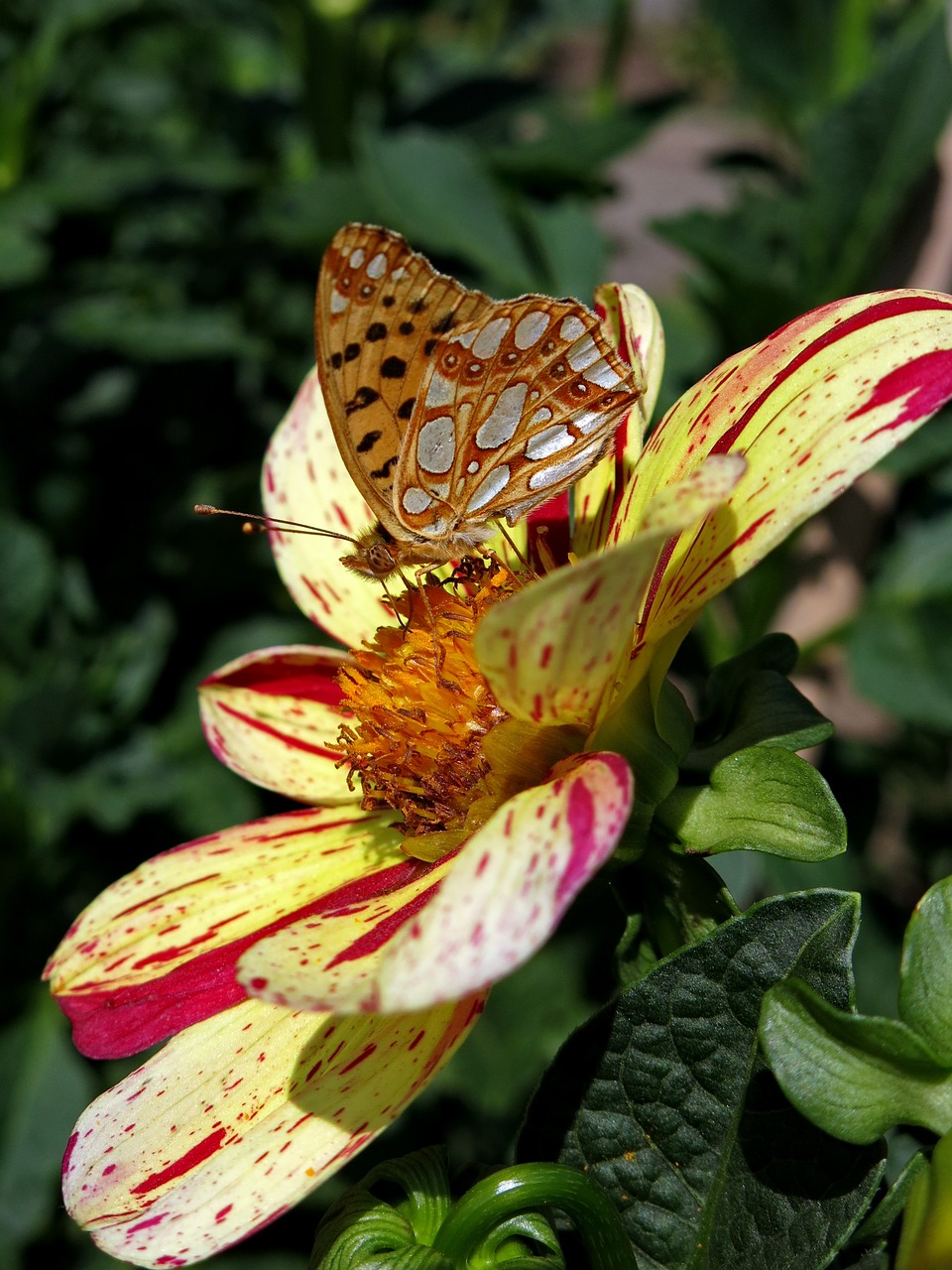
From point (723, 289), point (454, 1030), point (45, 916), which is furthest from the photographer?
point (45, 916)

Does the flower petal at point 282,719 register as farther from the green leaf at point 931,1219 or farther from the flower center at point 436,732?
Result: the green leaf at point 931,1219

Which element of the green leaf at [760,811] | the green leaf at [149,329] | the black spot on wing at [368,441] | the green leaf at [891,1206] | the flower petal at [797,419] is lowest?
the green leaf at [891,1206]

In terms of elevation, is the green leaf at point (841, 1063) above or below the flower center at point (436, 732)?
below

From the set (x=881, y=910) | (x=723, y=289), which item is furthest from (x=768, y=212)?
(x=881, y=910)

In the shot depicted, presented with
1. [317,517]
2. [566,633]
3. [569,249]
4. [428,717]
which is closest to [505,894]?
[566,633]

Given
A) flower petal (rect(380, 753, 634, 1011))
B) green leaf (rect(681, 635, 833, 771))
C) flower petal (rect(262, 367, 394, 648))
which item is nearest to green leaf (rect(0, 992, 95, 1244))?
flower petal (rect(262, 367, 394, 648))

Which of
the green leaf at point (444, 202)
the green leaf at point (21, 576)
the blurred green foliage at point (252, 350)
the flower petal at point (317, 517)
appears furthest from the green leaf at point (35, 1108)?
the green leaf at point (444, 202)

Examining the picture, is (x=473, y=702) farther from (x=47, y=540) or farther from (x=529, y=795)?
(x=47, y=540)
